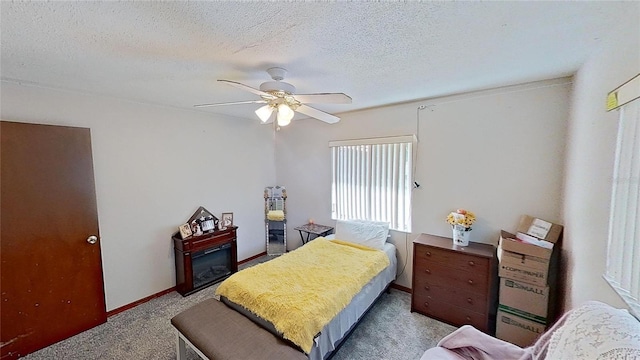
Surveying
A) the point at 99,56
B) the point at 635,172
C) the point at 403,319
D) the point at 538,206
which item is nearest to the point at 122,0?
the point at 99,56

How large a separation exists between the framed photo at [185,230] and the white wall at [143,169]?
0.14 m

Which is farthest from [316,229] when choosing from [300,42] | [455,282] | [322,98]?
[300,42]

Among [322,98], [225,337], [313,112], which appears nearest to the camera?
[225,337]

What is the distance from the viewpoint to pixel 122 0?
3.46 feet

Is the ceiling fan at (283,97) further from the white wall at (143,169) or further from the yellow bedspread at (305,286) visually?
the white wall at (143,169)

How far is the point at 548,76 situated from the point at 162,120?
402cm

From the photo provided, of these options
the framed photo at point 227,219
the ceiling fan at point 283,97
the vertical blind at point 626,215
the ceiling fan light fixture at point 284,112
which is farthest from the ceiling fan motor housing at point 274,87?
the framed photo at point 227,219

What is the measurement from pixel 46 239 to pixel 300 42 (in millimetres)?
2798

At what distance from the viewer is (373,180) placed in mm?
3279

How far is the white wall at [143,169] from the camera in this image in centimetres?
234

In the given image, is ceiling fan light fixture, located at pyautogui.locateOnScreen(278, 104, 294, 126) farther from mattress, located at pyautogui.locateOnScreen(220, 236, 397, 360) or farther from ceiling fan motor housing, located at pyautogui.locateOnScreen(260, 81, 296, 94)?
mattress, located at pyautogui.locateOnScreen(220, 236, 397, 360)

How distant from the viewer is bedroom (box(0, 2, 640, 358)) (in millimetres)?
1514

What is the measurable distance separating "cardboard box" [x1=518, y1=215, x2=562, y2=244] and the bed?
4.44 feet

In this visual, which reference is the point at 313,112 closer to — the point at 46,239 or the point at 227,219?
the point at 227,219
